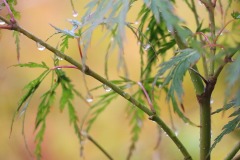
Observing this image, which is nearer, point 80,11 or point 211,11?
point 211,11

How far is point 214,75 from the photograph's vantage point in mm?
542

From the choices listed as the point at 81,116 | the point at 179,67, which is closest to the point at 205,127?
the point at 179,67

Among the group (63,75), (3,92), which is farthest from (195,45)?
Result: (3,92)

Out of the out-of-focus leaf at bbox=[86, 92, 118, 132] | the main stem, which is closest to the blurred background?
the out-of-focus leaf at bbox=[86, 92, 118, 132]

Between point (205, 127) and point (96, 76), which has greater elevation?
point (96, 76)

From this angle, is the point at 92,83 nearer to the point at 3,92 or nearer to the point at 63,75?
the point at 3,92

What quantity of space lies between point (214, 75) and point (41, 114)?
277mm

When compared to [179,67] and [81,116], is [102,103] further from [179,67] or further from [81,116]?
[81,116]

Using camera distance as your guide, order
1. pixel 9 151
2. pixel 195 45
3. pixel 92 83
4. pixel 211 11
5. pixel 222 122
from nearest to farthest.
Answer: pixel 195 45, pixel 211 11, pixel 222 122, pixel 9 151, pixel 92 83

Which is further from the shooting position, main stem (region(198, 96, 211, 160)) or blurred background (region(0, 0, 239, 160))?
blurred background (region(0, 0, 239, 160))

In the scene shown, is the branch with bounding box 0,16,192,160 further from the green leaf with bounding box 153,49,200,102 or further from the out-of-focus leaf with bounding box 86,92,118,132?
the out-of-focus leaf with bounding box 86,92,118,132

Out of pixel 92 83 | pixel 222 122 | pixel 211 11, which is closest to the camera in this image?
pixel 211 11

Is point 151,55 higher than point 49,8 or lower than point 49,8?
lower

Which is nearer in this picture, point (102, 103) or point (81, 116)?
point (102, 103)
